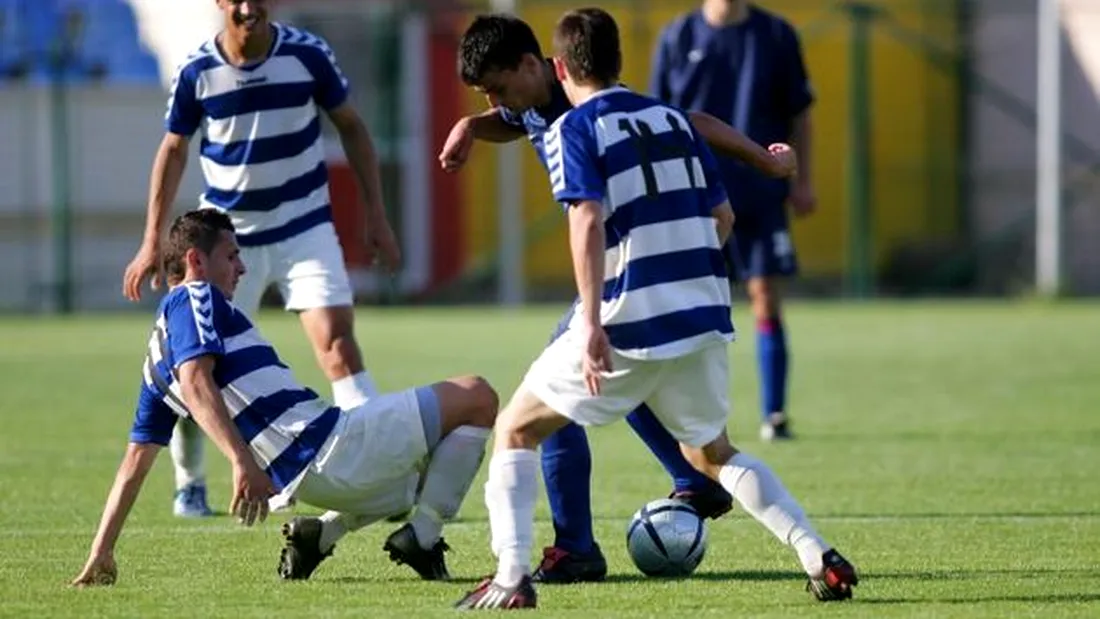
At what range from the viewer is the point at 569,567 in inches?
283

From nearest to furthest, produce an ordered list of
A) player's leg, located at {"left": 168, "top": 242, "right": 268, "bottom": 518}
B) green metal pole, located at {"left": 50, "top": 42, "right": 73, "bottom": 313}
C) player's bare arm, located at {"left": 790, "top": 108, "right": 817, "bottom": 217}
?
player's leg, located at {"left": 168, "top": 242, "right": 268, "bottom": 518} → player's bare arm, located at {"left": 790, "top": 108, "right": 817, "bottom": 217} → green metal pole, located at {"left": 50, "top": 42, "right": 73, "bottom": 313}

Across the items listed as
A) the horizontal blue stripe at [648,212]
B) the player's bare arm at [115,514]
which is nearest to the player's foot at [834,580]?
the horizontal blue stripe at [648,212]

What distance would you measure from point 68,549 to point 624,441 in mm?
4320

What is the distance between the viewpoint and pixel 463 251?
25812mm

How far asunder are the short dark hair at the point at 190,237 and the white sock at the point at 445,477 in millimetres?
907

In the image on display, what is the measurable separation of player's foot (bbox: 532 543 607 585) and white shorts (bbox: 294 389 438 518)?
47 centimetres

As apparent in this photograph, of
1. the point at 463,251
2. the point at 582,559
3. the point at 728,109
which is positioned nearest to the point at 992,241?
the point at 463,251

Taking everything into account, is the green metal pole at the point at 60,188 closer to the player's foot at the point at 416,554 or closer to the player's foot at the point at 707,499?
the player's foot at the point at 707,499

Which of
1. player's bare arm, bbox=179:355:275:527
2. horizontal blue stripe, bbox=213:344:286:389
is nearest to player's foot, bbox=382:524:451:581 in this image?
player's bare arm, bbox=179:355:275:527

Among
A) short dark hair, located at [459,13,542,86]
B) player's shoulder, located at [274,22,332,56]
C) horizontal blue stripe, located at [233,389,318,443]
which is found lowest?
horizontal blue stripe, located at [233,389,318,443]

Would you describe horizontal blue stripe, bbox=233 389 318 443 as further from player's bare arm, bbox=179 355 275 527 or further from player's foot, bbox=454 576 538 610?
player's foot, bbox=454 576 538 610

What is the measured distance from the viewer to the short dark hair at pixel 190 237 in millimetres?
7066

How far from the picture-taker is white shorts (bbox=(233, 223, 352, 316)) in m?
9.15

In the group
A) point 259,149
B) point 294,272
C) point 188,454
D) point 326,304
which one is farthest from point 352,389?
point 259,149
